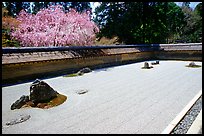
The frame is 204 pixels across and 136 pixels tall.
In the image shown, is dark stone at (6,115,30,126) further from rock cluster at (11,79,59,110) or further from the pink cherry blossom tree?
the pink cherry blossom tree

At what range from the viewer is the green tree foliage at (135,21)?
76.6 feet

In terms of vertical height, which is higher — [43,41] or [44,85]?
[43,41]

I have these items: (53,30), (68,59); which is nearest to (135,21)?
(53,30)

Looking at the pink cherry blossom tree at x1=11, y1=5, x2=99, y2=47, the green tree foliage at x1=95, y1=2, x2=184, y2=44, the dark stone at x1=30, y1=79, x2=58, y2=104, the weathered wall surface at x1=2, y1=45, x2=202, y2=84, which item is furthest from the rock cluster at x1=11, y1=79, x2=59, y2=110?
the green tree foliage at x1=95, y1=2, x2=184, y2=44

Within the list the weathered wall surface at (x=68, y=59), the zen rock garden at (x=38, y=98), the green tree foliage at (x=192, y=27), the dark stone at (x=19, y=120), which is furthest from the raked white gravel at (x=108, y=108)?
the green tree foliage at (x=192, y=27)

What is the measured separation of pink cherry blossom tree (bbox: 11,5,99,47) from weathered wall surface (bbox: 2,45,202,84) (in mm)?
3079

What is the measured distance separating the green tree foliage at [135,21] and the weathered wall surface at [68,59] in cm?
541

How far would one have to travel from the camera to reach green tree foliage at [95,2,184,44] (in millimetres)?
23359

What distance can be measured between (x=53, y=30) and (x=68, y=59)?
15.8 feet

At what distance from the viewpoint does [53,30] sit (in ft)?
49.9

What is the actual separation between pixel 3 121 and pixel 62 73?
6245 millimetres

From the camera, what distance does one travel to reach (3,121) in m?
4.73

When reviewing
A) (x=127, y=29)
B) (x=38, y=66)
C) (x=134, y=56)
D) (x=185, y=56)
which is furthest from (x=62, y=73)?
(x=127, y=29)

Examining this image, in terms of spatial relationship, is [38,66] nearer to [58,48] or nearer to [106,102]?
[58,48]
